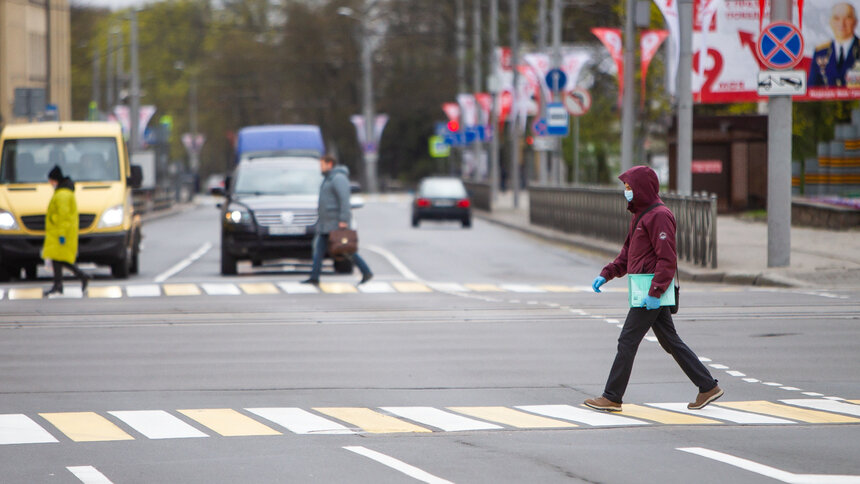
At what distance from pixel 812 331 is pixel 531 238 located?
23.2 meters

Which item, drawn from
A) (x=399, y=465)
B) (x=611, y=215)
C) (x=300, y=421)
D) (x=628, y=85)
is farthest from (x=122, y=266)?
(x=399, y=465)

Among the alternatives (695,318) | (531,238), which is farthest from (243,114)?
(695,318)

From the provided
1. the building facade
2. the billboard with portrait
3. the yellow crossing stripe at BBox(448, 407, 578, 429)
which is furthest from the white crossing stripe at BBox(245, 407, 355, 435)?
the building facade

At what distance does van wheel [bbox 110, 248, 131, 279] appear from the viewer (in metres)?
23.9

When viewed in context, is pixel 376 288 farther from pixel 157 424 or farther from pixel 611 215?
pixel 157 424

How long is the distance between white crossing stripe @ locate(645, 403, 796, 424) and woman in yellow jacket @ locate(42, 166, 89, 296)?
1158cm

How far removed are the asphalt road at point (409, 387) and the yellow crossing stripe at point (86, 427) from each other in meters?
0.02

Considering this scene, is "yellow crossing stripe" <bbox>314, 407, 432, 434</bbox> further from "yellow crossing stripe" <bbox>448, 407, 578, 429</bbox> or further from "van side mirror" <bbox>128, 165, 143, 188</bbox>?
"van side mirror" <bbox>128, 165, 143, 188</bbox>

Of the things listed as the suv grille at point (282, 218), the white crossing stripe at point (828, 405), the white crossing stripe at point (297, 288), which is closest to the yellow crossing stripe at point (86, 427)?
the white crossing stripe at point (828, 405)

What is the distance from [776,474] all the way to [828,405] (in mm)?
2790

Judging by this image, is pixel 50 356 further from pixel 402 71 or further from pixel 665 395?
pixel 402 71

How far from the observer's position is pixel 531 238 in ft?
125

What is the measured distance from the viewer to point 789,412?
1005 cm

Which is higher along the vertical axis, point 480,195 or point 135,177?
point 135,177
